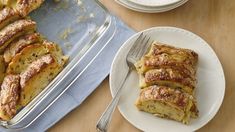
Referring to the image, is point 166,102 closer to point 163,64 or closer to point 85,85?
point 163,64

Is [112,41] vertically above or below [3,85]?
above

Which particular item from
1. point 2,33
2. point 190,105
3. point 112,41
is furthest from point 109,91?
point 2,33

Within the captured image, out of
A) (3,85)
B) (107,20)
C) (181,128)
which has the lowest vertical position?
(3,85)

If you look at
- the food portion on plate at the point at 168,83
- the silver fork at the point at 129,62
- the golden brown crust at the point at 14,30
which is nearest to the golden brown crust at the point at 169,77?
the food portion on plate at the point at 168,83

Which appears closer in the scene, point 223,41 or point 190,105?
point 190,105

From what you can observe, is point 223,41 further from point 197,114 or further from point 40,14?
point 40,14

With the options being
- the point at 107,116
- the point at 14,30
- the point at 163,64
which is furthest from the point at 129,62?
the point at 14,30
